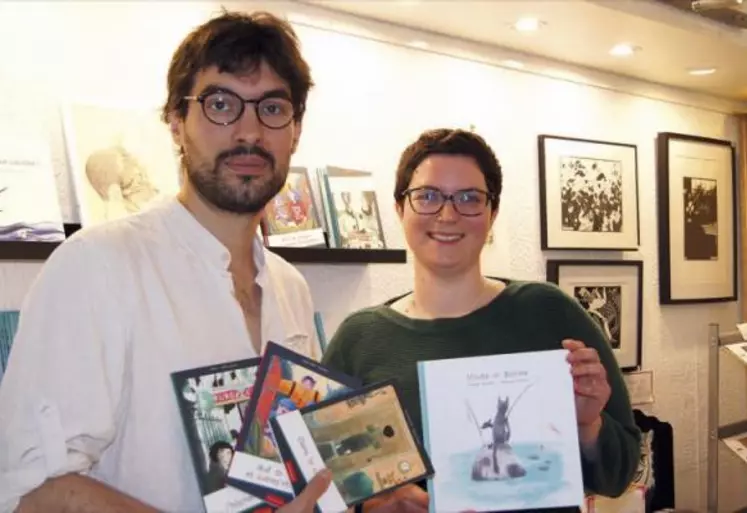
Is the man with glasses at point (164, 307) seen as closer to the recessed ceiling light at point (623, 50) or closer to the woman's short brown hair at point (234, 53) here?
the woman's short brown hair at point (234, 53)

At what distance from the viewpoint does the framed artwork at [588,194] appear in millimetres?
3455

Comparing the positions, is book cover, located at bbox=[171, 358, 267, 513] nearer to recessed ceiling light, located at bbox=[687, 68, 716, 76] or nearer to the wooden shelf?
the wooden shelf

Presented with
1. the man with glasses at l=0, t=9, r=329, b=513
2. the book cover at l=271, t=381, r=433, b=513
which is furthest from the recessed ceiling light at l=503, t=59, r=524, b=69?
the book cover at l=271, t=381, r=433, b=513

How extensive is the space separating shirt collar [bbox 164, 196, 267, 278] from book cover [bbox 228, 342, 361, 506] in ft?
0.86

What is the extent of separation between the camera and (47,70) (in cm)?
212

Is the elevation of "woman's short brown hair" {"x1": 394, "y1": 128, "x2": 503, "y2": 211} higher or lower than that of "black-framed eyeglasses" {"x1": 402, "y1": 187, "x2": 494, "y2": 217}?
higher

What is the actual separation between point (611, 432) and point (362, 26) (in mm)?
1745

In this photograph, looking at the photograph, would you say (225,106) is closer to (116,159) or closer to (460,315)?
(460,315)

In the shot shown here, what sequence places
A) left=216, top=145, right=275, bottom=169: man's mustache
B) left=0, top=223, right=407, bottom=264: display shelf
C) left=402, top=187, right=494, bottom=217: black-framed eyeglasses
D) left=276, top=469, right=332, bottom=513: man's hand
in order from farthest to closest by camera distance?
left=0, top=223, right=407, bottom=264: display shelf
left=402, top=187, right=494, bottom=217: black-framed eyeglasses
left=216, top=145, right=275, bottom=169: man's mustache
left=276, top=469, right=332, bottom=513: man's hand

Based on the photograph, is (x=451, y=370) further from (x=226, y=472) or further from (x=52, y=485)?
(x=52, y=485)

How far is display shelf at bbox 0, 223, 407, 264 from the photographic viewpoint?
1857mm

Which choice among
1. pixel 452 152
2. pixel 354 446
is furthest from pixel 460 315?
pixel 354 446

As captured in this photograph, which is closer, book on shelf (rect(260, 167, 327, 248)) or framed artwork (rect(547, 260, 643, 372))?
book on shelf (rect(260, 167, 327, 248))

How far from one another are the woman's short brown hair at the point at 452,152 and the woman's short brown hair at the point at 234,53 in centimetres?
33
